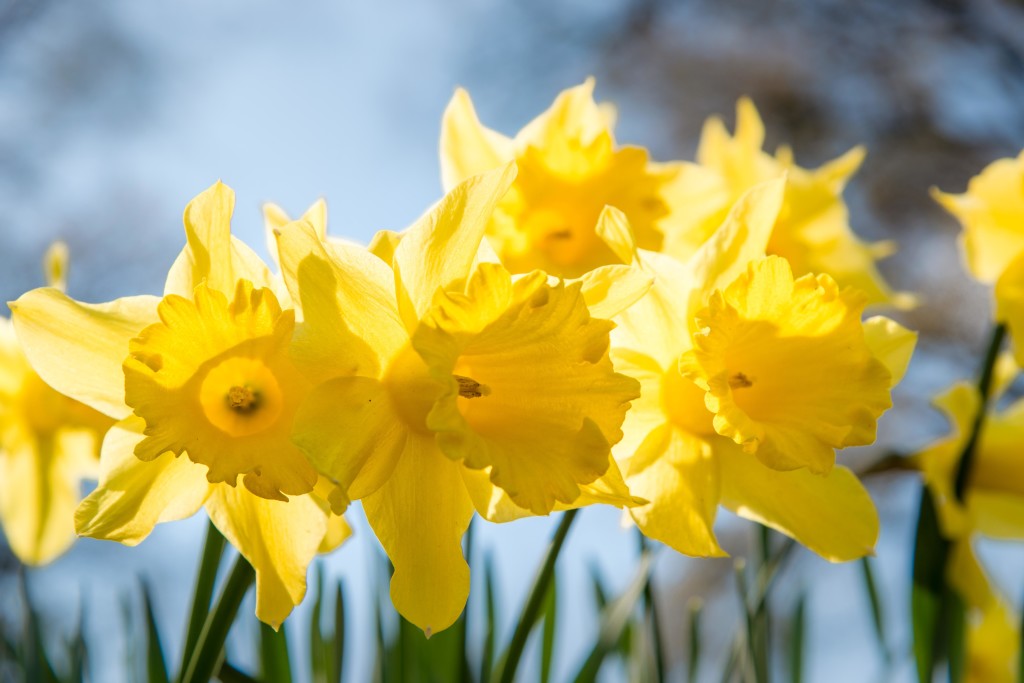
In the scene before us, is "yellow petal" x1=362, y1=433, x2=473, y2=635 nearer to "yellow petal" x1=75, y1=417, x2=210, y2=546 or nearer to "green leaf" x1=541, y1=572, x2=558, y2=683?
"yellow petal" x1=75, y1=417, x2=210, y2=546

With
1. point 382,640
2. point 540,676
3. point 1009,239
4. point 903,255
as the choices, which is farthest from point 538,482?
point 903,255

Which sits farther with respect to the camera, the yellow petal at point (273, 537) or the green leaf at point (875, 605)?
the green leaf at point (875, 605)

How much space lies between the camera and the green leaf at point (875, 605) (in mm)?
1295

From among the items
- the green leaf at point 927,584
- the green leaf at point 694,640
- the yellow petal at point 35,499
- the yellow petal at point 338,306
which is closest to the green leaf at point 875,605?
the green leaf at point 927,584

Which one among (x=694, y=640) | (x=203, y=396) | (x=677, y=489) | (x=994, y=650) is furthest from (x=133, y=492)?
(x=994, y=650)

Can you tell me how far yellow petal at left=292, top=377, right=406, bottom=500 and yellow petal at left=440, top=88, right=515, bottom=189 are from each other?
14.4 inches

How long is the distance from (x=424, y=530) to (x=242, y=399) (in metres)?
0.18

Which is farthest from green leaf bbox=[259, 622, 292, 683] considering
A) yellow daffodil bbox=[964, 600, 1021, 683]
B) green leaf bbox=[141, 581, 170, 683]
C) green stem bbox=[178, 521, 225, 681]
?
yellow daffodil bbox=[964, 600, 1021, 683]

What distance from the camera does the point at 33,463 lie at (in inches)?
48.3

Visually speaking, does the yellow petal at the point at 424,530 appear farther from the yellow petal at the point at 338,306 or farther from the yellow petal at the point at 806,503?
the yellow petal at the point at 806,503

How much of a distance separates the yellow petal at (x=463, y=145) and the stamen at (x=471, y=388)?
1.08 ft

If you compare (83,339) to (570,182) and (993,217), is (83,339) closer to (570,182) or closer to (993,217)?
(570,182)

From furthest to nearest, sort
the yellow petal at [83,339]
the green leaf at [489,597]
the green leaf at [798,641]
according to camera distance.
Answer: the green leaf at [798,641] < the green leaf at [489,597] < the yellow petal at [83,339]

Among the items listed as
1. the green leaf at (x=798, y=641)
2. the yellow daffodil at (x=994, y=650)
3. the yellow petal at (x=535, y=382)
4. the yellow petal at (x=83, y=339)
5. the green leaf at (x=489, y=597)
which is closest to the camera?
the yellow petal at (x=535, y=382)
